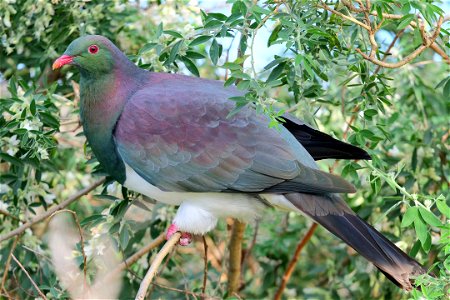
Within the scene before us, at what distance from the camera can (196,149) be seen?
134 inches

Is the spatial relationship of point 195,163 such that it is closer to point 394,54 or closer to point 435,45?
point 435,45

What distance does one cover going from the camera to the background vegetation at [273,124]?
2936mm

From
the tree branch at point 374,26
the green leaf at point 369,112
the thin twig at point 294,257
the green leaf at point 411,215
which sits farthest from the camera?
the thin twig at point 294,257

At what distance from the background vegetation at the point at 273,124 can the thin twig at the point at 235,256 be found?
64mm

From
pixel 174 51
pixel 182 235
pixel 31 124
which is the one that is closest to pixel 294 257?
pixel 182 235

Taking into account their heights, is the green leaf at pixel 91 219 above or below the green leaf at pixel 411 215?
below

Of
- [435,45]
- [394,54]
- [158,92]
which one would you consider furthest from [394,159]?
[158,92]

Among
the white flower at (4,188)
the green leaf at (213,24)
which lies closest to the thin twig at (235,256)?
the white flower at (4,188)

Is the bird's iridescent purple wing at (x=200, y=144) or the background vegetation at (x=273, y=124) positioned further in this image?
the bird's iridescent purple wing at (x=200, y=144)

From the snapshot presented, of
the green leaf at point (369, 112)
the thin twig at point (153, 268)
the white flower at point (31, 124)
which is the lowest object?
the thin twig at point (153, 268)

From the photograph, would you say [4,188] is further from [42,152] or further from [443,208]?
[443,208]

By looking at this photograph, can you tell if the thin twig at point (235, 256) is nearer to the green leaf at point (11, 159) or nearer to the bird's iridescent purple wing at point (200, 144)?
the bird's iridescent purple wing at point (200, 144)

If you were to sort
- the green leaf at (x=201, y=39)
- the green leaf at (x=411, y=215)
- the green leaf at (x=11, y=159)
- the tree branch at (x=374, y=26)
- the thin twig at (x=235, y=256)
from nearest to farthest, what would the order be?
the green leaf at (x=411, y=215), the tree branch at (x=374, y=26), the green leaf at (x=201, y=39), the green leaf at (x=11, y=159), the thin twig at (x=235, y=256)

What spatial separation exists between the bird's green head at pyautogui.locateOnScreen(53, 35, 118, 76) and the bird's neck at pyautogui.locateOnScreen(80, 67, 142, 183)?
33 mm
